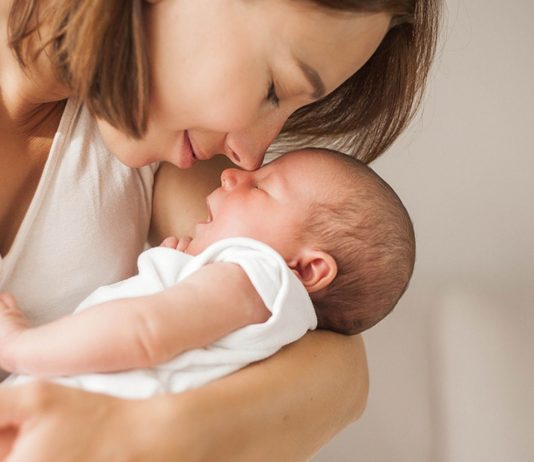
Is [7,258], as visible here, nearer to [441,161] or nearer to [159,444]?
[159,444]

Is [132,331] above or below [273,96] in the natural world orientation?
below

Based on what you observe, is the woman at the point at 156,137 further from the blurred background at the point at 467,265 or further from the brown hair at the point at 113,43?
the blurred background at the point at 467,265

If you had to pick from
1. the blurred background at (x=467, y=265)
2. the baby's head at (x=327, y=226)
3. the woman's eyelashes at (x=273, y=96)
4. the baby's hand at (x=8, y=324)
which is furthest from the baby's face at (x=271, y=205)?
the blurred background at (x=467, y=265)

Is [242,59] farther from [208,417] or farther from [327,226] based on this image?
[208,417]

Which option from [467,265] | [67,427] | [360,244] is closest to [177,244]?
[360,244]

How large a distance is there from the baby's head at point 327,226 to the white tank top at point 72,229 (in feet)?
0.50

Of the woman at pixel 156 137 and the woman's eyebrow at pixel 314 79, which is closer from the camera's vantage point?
the woman at pixel 156 137

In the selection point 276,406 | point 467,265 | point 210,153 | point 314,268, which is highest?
point 210,153

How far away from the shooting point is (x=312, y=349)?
120 cm

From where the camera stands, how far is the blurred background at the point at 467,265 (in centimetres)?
182

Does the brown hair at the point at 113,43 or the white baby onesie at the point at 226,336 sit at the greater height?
the brown hair at the point at 113,43

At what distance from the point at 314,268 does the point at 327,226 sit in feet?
0.20

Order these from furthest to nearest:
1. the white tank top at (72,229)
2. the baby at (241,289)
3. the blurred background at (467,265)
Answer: the blurred background at (467,265)
the white tank top at (72,229)
the baby at (241,289)

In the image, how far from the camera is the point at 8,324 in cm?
108
